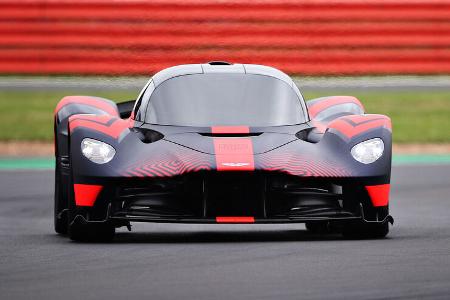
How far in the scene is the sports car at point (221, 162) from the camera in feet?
28.3

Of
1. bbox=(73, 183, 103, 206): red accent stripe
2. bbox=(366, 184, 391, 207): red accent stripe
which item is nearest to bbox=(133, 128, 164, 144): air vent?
bbox=(73, 183, 103, 206): red accent stripe

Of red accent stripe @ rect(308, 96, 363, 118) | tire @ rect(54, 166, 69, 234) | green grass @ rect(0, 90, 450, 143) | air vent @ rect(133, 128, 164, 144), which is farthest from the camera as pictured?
green grass @ rect(0, 90, 450, 143)

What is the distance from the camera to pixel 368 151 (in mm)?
9016

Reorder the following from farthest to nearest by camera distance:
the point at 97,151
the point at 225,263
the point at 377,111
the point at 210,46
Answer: the point at 210,46 → the point at 377,111 → the point at 97,151 → the point at 225,263

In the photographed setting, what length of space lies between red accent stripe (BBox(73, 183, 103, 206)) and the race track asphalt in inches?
10.3

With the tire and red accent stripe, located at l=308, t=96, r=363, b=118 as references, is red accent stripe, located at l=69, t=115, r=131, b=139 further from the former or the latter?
red accent stripe, located at l=308, t=96, r=363, b=118

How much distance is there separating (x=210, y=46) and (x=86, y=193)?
1280 cm

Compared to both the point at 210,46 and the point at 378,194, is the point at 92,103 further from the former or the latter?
the point at 210,46

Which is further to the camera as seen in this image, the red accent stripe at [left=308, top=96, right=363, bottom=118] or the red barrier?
the red barrier

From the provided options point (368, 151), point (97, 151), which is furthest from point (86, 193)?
point (368, 151)

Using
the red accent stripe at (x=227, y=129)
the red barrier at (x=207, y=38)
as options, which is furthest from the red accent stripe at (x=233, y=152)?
the red barrier at (x=207, y=38)

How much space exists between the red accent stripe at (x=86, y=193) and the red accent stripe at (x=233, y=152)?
0.75 m

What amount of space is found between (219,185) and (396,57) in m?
13.6

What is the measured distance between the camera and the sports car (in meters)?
8.62
